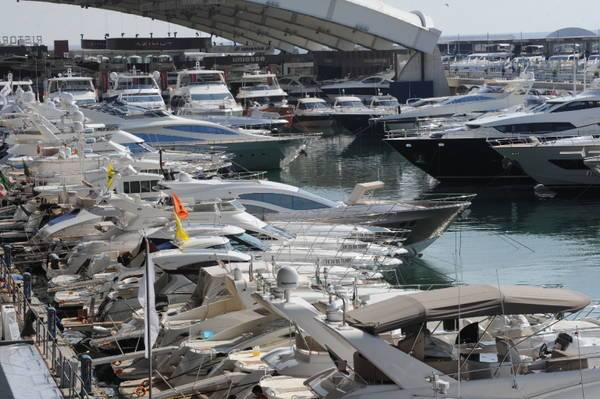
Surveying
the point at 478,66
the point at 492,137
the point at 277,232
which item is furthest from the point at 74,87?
the point at 478,66

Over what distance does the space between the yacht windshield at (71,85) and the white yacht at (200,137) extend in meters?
6.15

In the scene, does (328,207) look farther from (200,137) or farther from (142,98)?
(142,98)

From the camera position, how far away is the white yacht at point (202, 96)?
48938 mm

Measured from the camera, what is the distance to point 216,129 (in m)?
41.7

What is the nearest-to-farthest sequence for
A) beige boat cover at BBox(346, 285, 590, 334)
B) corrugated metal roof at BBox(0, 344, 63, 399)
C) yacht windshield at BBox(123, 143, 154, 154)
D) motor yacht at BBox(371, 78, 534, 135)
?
beige boat cover at BBox(346, 285, 590, 334) → corrugated metal roof at BBox(0, 344, 63, 399) → yacht windshield at BBox(123, 143, 154, 154) → motor yacht at BBox(371, 78, 534, 135)

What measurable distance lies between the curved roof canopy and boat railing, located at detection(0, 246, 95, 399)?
4205 cm

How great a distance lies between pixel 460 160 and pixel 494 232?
8389 millimetres

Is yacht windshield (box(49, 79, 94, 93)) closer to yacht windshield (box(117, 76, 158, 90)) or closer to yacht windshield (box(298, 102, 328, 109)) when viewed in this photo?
yacht windshield (box(117, 76, 158, 90))

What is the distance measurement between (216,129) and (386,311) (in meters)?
29.6

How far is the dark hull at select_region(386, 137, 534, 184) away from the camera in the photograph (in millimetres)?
38281

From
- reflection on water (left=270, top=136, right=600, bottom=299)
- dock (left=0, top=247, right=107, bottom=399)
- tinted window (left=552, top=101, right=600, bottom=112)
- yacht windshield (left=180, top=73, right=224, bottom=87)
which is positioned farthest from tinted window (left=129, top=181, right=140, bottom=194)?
yacht windshield (left=180, top=73, right=224, bottom=87)

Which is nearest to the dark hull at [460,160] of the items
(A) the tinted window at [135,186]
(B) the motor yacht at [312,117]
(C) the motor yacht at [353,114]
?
(A) the tinted window at [135,186]

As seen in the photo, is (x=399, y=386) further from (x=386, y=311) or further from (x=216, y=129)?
(x=216, y=129)

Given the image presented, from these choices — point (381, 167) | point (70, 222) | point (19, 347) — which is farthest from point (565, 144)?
point (19, 347)
